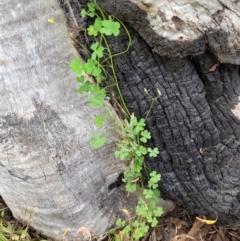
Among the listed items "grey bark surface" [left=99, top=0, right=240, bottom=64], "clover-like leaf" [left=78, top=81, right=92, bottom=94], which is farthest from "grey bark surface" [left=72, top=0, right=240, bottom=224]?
"clover-like leaf" [left=78, top=81, right=92, bottom=94]

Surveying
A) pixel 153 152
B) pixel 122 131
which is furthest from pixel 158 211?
pixel 122 131

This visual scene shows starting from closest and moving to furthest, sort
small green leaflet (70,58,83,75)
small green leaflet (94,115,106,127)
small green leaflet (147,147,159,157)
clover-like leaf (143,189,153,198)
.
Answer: small green leaflet (70,58,83,75) → small green leaflet (94,115,106,127) → small green leaflet (147,147,159,157) → clover-like leaf (143,189,153,198)

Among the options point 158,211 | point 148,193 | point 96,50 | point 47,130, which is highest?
point 96,50

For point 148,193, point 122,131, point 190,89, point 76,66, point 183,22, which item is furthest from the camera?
point 148,193

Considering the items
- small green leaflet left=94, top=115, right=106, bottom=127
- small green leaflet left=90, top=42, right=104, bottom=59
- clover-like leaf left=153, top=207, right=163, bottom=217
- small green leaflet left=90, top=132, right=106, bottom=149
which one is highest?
small green leaflet left=90, top=42, right=104, bottom=59

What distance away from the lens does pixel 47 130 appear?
5.19 ft

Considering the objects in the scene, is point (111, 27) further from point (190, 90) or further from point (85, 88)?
point (190, 90)

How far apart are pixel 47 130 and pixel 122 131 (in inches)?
11.5

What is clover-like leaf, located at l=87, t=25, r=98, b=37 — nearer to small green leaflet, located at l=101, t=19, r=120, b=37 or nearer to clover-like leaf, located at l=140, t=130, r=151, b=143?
small green leaflet, located at l=101, t=19, r=120, b=37

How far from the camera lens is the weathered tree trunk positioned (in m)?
1.32

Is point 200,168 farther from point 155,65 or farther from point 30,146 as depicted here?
point 30,146

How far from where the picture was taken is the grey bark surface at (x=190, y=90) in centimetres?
132

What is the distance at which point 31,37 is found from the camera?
4.99 feet

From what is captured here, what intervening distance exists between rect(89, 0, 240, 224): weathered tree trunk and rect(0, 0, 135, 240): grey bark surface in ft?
0.70
